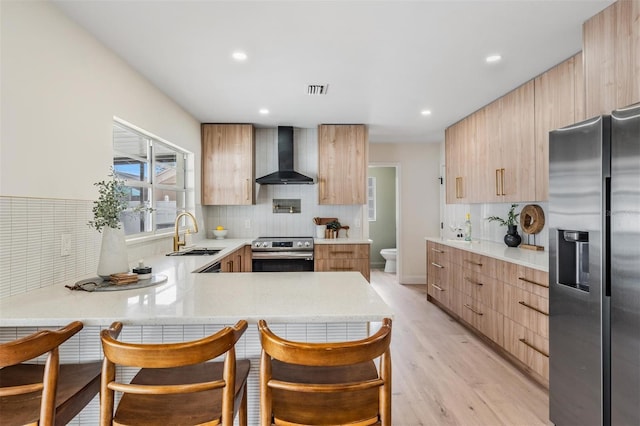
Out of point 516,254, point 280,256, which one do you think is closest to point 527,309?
point 516,254

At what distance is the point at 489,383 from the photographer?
2471 millimetres

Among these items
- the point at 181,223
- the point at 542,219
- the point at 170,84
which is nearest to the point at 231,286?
the point at 170,84

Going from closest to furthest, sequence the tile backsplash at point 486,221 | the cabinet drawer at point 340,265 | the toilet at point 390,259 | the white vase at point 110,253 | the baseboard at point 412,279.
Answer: the white vase at point 110,253, the tile backsplash at point 486,221, the cabinet drawer at point 340,265, the baseboard at point 412,279, the toilet at point 390,259

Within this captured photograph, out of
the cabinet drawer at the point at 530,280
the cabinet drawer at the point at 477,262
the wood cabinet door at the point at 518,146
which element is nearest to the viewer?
the cabinet drawer at the point at 530,280

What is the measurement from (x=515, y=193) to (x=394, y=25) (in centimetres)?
200

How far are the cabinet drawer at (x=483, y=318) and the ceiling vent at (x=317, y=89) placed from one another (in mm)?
2516

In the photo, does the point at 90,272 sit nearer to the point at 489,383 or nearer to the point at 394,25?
the point at 394,25

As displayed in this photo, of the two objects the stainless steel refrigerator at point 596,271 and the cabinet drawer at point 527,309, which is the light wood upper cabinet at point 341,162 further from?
the stainless steel refrigerator at point 596,271

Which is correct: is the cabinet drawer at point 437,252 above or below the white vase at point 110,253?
below

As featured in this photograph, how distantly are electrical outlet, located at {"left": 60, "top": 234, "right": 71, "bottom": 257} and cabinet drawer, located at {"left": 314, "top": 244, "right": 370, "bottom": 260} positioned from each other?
8.50 ft

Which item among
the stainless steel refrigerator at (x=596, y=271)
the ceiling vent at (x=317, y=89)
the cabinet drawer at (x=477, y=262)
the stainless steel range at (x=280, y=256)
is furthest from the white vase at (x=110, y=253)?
the cabinet drawer at (x=477, y=262)

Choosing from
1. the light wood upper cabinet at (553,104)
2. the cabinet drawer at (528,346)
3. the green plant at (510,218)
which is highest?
the light wood upper cabinet at (553,104)

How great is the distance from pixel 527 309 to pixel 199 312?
7.86 ft

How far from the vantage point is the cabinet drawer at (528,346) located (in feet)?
7.64
